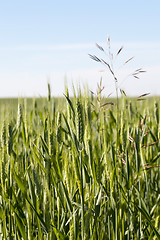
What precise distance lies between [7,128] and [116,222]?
0.56 meters

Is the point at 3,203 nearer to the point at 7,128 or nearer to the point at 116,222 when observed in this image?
the point at 7,128

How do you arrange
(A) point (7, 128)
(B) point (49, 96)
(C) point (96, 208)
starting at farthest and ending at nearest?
(B) point (49, 96) < (A) point (7, 128) < (C) point (96, 208)

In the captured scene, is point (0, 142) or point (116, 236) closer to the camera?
point (116, 236)

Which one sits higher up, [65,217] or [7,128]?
[7,128]

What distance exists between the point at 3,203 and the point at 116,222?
1.57 feet

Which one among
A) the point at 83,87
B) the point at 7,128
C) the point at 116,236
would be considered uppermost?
the point at 83,87

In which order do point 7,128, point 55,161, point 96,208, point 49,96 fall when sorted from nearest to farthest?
point 96,208, point 55,161, point 7,128, point 49,96

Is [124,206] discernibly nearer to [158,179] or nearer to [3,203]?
[158,179]

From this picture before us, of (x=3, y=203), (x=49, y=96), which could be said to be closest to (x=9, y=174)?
(x=3, y=203)

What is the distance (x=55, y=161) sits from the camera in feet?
3.28

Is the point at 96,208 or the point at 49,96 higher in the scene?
the point at 49,96

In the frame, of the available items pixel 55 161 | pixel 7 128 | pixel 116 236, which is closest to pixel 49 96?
pixel 7 128

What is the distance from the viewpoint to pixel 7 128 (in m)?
1.14

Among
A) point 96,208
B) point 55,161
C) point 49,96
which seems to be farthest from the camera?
point 49,96
